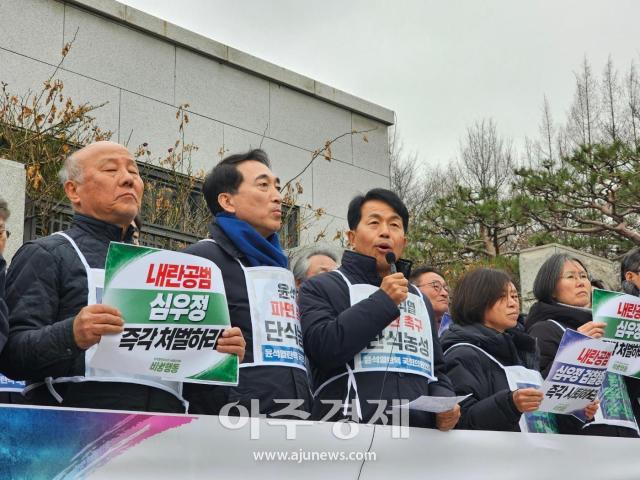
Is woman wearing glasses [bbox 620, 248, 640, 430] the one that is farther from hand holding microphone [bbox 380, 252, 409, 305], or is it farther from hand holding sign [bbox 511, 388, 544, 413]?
hand holding microphone [bbox 380, 252, 409, 305]

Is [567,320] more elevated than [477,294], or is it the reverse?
[477,294]

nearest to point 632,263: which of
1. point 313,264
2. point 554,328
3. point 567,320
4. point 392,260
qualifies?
point 567,320

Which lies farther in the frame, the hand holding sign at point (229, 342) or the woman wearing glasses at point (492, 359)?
the woman wearing glasses at point (492, 359)

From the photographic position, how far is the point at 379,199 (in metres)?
4.23

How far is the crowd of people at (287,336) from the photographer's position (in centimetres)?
301

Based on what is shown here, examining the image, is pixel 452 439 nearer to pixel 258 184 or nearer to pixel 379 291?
pixel 379 291

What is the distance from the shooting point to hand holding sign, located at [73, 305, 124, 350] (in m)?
2.75

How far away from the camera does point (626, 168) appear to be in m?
14.1

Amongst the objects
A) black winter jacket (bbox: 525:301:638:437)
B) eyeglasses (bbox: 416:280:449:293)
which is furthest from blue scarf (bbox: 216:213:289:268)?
eyeglasses (bbox: 416:280:449:293)

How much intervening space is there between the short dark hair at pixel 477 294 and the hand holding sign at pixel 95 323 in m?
2.24

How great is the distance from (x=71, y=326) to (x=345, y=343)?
110 centimetres

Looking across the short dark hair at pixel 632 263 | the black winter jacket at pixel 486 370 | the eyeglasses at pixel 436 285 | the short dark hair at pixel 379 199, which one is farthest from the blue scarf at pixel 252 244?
the short dark hair at pixel 632 263

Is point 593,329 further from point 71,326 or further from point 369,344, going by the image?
point 71,326

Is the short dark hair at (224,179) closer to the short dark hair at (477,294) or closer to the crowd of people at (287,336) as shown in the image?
the crowd of people at (287,336)
